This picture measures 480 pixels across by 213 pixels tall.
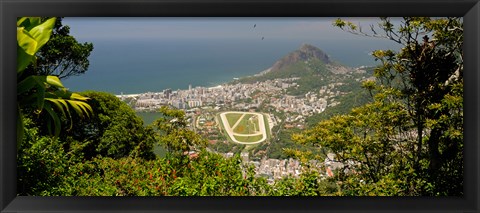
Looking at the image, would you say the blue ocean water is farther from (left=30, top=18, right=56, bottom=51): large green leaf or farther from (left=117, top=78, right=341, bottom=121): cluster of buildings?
(left=30, top=18, right=56, bottom=51): large green leaf

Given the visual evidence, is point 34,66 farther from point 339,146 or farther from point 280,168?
point 339,146

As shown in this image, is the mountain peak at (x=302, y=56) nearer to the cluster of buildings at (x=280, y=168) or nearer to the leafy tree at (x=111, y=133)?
the cluster of buildings at (x=280, y=168)

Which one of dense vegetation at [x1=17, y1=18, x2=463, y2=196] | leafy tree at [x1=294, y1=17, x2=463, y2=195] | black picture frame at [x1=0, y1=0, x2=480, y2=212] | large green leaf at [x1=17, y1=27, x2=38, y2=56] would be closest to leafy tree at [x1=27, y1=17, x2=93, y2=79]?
dense vegetation at [x1=17, y1=18, x2=463, y2=196]

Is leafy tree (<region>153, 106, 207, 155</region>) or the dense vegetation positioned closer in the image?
the dense vegetation

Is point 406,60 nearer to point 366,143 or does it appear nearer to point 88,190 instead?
point 366,143
